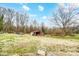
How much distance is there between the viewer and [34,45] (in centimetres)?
199

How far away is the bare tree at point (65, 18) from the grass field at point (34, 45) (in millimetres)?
127

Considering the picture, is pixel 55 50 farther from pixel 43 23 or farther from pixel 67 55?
pixel 43 23

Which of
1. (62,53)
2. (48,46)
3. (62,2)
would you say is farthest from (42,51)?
(62,2)

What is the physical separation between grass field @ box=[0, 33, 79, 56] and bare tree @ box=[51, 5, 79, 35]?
0.13m

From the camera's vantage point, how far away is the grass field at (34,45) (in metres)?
1.96

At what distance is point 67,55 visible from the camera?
1947 mm

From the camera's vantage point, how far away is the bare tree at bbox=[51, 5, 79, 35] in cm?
200

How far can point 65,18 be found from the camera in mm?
2014

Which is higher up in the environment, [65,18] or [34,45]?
[65,18]

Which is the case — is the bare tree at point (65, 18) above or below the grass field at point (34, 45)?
above

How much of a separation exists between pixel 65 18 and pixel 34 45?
1.41 ft

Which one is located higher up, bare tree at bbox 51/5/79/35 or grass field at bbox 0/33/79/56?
bare tree at bbox 51/5/79/35

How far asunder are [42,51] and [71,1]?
59 cm

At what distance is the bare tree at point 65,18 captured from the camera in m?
2.00
